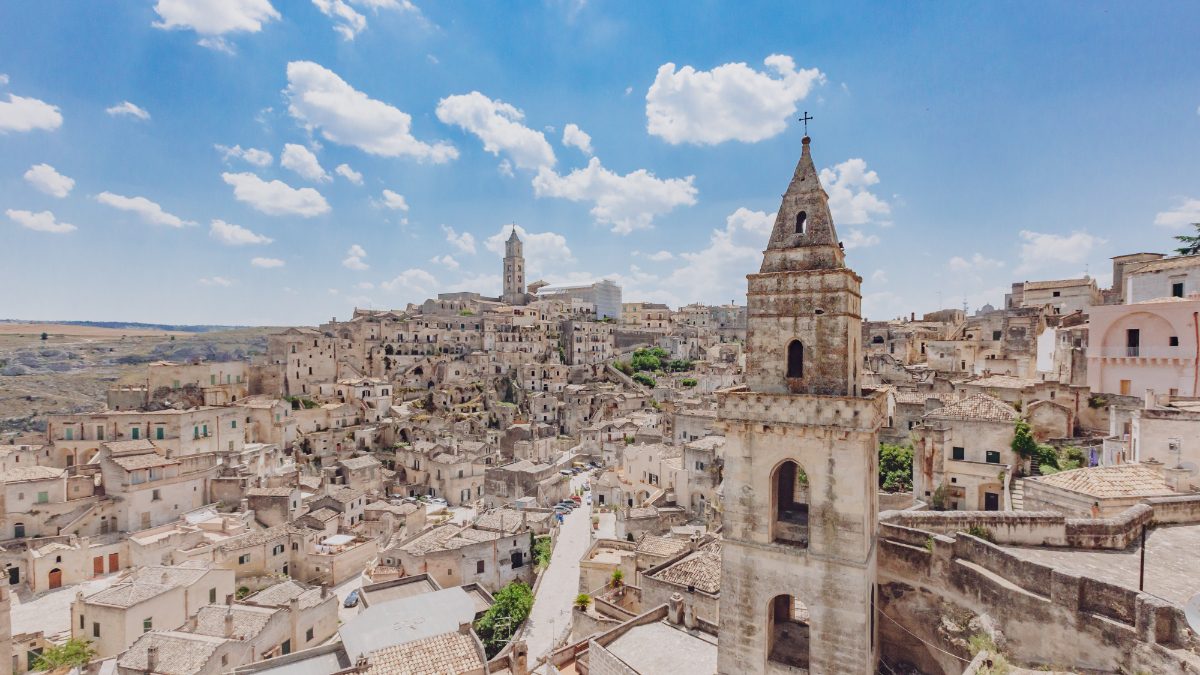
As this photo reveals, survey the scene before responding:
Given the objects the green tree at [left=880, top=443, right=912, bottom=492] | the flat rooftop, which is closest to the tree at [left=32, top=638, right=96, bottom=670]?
the flat rooftop

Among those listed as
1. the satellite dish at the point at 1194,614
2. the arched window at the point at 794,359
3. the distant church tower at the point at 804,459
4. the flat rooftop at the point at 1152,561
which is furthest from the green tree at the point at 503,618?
the satellite dish at the point at 1194,614

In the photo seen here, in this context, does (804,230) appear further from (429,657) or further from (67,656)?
(67,656)

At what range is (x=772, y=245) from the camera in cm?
1362

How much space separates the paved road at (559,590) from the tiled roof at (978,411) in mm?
18511

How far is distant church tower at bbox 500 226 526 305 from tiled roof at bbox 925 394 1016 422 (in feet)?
351

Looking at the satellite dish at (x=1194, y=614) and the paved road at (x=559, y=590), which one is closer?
the satellite dish at (x=1194, y=614)

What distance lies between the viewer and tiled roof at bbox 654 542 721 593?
2036 cm

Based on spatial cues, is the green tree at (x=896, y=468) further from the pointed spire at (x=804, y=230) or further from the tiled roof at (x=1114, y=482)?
the pointed spire at (x=804, y=230)

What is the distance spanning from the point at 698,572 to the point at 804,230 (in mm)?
13592

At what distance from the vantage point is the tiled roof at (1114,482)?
1587 centimetres

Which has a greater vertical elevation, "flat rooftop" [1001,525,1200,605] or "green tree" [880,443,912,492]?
"flat rooftop" [1001,525,1200,605]

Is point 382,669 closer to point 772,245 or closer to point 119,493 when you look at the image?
point 772,245

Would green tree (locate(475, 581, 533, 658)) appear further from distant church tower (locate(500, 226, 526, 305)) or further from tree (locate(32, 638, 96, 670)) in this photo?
distant church tower (locate(500, 226, 526, 305))

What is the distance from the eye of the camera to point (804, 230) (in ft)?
43.9
